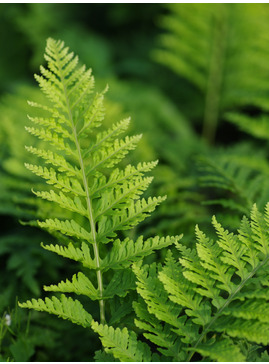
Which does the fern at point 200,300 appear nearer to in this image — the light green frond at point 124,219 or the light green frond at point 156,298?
the light green frond at point 156,298

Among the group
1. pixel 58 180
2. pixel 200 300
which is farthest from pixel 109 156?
pixel 200 300

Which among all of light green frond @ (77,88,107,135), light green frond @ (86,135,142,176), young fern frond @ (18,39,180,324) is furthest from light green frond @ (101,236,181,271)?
light green frond @ (77,88,107,135)

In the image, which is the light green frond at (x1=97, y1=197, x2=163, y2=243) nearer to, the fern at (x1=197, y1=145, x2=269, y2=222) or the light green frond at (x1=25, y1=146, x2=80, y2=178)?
the light green frond at (x1=25, y1=146, x2=80, y2=178)

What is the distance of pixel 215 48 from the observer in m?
3.86

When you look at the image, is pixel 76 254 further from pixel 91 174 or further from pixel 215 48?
pixel 215 48

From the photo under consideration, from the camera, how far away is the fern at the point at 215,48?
3721 millimetres

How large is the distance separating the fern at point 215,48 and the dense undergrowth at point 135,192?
1cm

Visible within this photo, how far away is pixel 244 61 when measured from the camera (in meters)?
3.66

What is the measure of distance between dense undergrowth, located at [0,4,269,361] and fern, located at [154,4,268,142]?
0.01 metres

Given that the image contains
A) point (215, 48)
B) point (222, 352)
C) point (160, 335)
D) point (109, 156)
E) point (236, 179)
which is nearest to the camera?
point (222, 352)

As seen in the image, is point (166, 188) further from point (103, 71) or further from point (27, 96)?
point (103, 71)

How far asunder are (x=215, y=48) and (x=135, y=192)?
290 cm

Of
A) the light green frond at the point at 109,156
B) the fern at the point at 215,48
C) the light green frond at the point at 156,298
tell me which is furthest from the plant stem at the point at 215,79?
the light green frond at the point at 156,298

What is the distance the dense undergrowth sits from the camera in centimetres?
127
